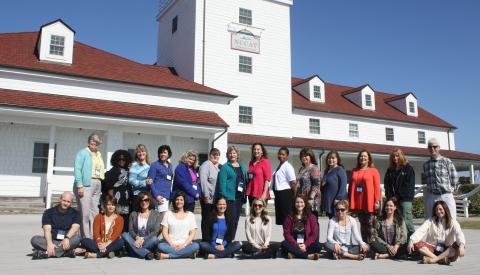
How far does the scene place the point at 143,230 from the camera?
6930 mm

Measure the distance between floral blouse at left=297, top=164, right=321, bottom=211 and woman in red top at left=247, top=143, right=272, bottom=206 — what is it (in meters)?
0.63

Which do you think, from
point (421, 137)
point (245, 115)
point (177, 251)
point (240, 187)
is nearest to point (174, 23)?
point (245, 115)

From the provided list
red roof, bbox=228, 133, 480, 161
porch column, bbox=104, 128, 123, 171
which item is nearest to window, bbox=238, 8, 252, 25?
red roof, bbox=228, 133, 480, 161

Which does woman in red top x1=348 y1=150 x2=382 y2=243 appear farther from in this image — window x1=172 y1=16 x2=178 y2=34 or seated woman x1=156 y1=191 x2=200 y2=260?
window x1=172 y1=16 x2=178 y2=34

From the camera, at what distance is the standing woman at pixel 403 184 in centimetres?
723

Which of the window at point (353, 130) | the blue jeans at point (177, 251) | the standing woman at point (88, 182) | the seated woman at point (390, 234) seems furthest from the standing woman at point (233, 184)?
the window at point (353, 130)

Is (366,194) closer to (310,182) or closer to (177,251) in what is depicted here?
(310,182)

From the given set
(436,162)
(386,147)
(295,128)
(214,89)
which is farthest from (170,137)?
(386,147)

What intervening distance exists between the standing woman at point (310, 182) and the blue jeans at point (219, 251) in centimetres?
155

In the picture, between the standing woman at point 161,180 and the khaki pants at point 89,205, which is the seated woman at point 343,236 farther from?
the khaki pants at point 89,205

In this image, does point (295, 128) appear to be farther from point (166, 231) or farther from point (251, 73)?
point (166, 231)

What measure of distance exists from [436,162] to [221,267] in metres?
4.29

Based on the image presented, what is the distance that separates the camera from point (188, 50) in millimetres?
22469

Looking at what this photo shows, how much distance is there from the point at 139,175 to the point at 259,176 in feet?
7.32
